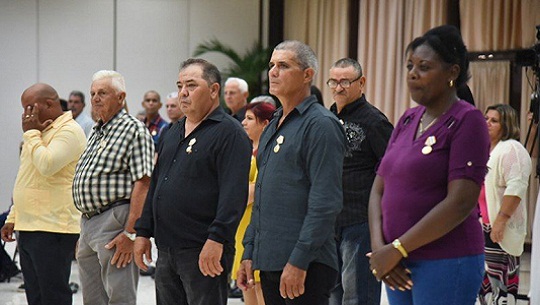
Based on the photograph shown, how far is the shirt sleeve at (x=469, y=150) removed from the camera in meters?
2.56

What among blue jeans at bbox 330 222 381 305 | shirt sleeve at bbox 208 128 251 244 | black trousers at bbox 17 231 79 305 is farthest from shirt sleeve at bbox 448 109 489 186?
black trousers at bbox 17 231 79 305

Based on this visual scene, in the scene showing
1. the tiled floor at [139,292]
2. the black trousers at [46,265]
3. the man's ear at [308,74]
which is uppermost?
the man's ear at [308,74]

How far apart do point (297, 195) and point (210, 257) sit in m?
0.53

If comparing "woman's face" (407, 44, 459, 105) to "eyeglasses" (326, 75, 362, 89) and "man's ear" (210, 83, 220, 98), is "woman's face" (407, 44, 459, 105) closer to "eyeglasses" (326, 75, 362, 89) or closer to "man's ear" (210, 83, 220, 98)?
"man's ear" (210, 83, 220, 98)

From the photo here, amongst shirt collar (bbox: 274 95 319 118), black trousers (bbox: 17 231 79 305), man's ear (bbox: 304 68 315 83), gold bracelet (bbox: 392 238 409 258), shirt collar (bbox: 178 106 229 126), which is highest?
man's ear (bbox: 304 68 315 83)

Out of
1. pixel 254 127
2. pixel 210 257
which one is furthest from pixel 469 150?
pixel 254 127

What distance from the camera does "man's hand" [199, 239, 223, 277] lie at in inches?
135

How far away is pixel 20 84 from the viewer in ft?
32.3

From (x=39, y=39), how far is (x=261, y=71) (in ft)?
8.77

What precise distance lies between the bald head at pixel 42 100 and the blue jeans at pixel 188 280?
1352 mm

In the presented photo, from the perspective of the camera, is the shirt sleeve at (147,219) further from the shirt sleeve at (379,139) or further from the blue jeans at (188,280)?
the shirt sleeve at (379,139)

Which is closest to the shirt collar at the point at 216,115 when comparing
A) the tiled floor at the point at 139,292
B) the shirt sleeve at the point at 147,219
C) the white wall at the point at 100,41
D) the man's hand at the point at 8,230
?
the shirt sleeve at the point at 147,219

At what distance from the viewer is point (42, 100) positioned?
4598 millimetres

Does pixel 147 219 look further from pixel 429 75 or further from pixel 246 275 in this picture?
pixel 429 75
